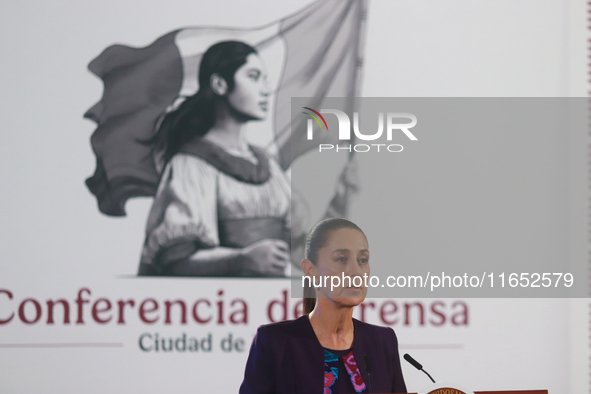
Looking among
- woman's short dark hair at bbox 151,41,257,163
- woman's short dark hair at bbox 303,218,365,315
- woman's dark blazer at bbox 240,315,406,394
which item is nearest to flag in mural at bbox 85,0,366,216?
woman's short dark hair at bbox 151,41,257,163

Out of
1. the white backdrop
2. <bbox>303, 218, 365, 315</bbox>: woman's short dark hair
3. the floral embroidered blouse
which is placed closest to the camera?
the floral embroidered blouse

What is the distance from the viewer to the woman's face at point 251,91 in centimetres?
287

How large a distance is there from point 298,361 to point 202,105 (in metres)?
1.62

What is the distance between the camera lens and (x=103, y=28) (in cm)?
285

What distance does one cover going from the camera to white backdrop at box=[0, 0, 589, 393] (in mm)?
2773

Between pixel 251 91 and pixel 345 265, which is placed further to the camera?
pixel 251 91

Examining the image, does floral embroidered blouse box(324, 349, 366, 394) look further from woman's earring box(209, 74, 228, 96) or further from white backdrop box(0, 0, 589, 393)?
woman's earring box(209, 74, 228, 96)

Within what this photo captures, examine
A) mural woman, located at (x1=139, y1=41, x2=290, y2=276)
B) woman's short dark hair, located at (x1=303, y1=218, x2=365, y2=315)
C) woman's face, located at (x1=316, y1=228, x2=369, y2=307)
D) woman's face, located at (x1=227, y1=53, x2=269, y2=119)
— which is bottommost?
woman's face, located at (x1=316, y1=228, x2=369, y2=307)

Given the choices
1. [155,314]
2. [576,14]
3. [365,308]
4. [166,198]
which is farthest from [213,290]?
[576,14]

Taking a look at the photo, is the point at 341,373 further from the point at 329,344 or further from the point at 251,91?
the point at 251,91

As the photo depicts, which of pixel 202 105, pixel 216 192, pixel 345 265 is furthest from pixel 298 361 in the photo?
pixel 202 105

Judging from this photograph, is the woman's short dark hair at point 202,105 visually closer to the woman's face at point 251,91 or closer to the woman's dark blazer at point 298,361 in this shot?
the woman's face at point 251,91

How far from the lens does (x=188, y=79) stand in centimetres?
285

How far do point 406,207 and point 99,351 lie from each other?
1.71 meters
